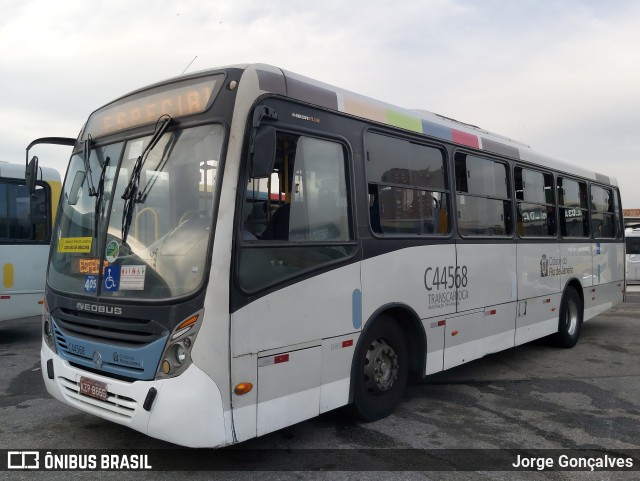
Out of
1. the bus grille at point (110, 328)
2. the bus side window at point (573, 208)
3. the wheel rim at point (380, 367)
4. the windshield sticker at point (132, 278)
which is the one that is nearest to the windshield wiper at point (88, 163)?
the windshield sticker at point (132, 278)

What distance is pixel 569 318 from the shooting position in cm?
917

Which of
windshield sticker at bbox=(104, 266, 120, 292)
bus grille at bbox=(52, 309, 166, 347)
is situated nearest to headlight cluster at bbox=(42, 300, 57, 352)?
bus grille at bbox=(52, 309, 166, 347)

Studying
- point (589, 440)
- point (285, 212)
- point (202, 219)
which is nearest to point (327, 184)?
point (285, 212)

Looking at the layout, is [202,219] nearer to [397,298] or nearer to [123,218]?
[123,218]

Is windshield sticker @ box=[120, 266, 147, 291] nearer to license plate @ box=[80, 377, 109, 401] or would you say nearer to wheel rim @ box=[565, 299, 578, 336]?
license plate @ box=[80, 377, 109, 401]

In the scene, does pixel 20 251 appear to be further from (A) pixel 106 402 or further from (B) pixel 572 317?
(B) pixel 572 317

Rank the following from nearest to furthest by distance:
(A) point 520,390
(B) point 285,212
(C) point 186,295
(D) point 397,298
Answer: (C) point 186,295 < (B) point 285,212 < (D) point 397,298 < (A) point 520,390

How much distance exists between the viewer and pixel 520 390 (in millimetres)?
6574

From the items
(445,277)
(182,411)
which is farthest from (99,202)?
(445,277)

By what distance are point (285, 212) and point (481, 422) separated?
9.40 ft

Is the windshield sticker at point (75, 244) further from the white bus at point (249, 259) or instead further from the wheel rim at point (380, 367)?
the wheel rim at point (380, 367)

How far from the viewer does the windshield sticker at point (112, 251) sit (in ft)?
13.6

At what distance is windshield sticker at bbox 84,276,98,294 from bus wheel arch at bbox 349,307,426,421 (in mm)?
2178

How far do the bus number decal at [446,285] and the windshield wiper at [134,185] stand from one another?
293 centimetres
